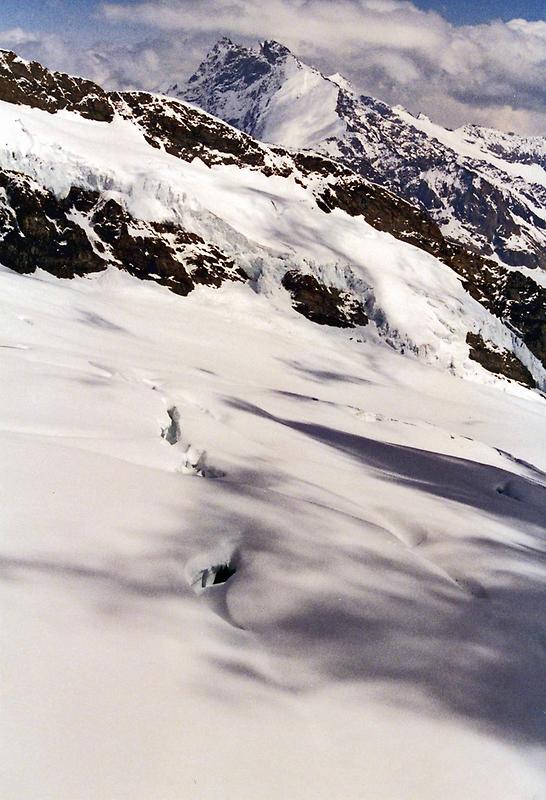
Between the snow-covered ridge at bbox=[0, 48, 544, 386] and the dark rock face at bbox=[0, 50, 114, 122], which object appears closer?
the snow-covered ridge at bbox=[0, 48, 544, 386]

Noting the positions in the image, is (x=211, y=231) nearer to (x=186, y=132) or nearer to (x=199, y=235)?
(x=199, y=235)

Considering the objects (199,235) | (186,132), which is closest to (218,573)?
(199,235)

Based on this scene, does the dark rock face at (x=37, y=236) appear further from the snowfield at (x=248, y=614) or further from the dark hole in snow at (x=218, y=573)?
the dark hole in snow at (x=218, y=573)

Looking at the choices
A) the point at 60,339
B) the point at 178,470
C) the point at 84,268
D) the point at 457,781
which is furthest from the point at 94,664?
the point at 84,268

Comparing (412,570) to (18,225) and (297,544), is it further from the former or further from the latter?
(18,225)

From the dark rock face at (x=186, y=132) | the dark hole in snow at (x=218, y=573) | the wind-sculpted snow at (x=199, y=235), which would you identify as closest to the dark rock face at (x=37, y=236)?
the wind-sculpted snow at (x=199, y=235)

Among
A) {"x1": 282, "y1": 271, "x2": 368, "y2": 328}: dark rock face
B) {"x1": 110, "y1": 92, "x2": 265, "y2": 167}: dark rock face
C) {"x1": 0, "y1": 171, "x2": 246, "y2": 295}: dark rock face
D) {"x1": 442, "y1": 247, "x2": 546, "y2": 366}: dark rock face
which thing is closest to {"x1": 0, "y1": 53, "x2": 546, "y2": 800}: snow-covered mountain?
{"x1": 0, "y1": 171, "x2": 246, "y2": 295}: dark rock face

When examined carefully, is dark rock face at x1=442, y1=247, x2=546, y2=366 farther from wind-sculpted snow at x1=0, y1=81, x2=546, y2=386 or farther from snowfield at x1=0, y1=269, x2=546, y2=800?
snowfield at x1=0, y1=269, x2=546, y2=800
